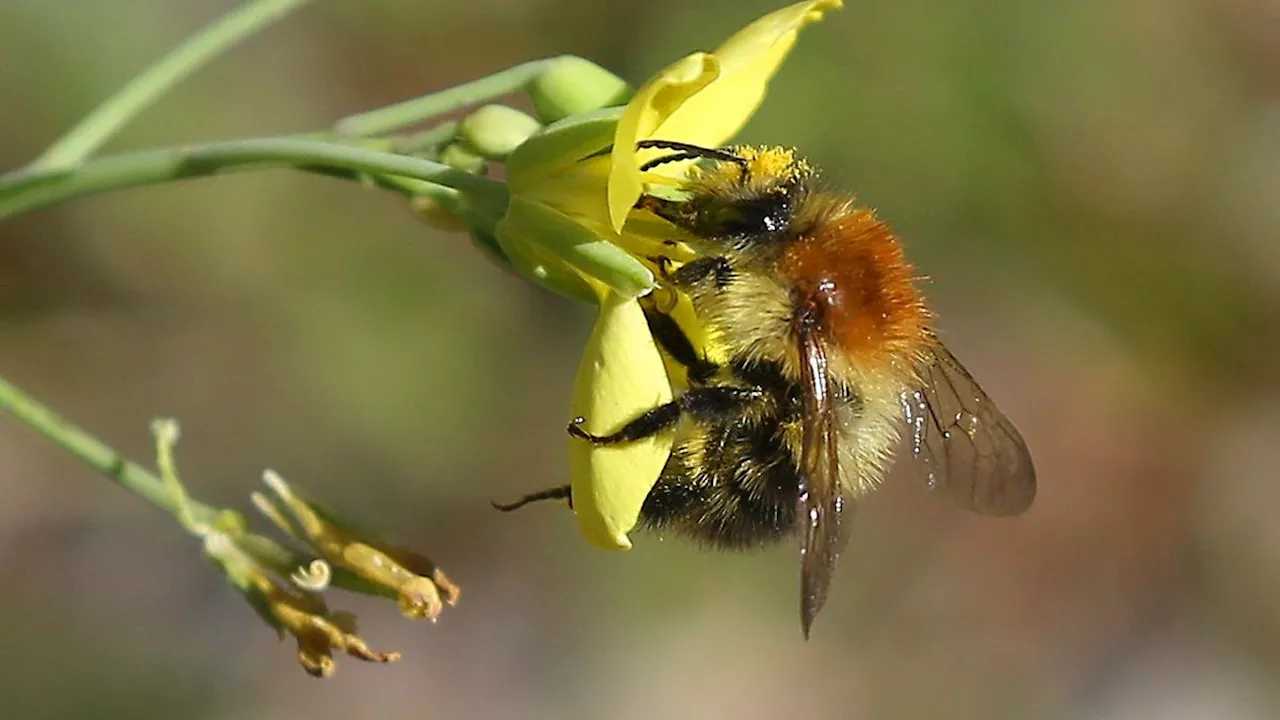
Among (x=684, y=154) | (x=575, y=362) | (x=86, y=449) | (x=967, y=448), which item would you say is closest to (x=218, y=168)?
(x=86, y=449)

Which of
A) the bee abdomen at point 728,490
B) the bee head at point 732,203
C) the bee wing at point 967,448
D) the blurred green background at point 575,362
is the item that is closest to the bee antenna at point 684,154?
the bee head at point 732,203

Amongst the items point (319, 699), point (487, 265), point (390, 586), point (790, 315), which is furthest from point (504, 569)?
point (790, 315)

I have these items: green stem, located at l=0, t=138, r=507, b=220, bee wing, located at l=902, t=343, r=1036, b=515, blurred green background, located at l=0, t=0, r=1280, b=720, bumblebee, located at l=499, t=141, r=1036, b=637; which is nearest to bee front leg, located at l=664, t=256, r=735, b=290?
bumblebee, located at l=499, t=141, r=1036, b=637

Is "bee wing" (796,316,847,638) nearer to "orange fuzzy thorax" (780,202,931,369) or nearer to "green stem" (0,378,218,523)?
"orange fuzzy thorax" (780,202,931,369)

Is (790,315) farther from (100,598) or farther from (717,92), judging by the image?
(100,598)

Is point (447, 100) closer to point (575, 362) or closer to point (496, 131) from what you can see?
point (496, 131)

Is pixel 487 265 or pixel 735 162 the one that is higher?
pixel 735 162

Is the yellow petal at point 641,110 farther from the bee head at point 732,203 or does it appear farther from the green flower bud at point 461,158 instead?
the green flower bud at point 461,158
